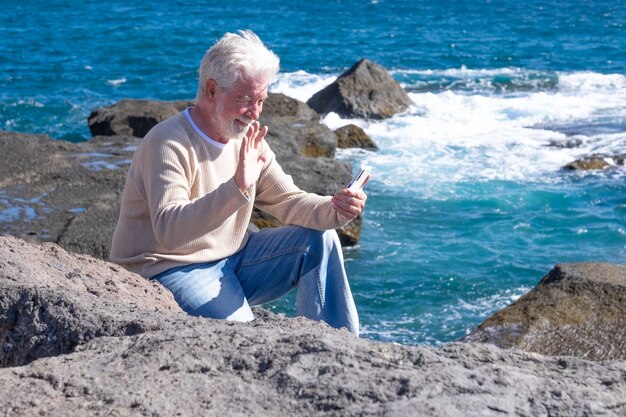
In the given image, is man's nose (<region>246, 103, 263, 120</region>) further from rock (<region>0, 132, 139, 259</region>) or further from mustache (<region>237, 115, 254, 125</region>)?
rock (<region>0, 132, 139, 259</region>)

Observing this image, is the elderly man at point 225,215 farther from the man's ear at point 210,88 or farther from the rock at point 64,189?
the rock at point 64,189

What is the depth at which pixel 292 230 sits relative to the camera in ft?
13.7

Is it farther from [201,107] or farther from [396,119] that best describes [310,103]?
[201,107]

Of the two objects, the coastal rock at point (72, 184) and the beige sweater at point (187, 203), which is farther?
the coastal rock at point (72, 184)

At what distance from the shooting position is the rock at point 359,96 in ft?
52.6

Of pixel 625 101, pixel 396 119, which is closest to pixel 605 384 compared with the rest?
pixel 396 119

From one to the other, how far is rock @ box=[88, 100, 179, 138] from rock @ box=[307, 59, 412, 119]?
11.5ft

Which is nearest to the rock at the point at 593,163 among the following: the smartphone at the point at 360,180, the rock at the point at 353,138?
the rock at the point at 353,138

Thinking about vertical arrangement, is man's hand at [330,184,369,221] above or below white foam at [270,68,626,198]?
above

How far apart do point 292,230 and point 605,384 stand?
1.94m

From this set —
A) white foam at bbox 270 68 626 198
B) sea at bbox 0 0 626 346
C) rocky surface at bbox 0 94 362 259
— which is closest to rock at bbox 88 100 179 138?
rocky surface at bbox 0 94 362 259

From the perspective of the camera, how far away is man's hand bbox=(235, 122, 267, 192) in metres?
3.72

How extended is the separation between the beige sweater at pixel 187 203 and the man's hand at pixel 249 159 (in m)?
0.04

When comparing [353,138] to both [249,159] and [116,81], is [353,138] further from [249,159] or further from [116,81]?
[249,159]
